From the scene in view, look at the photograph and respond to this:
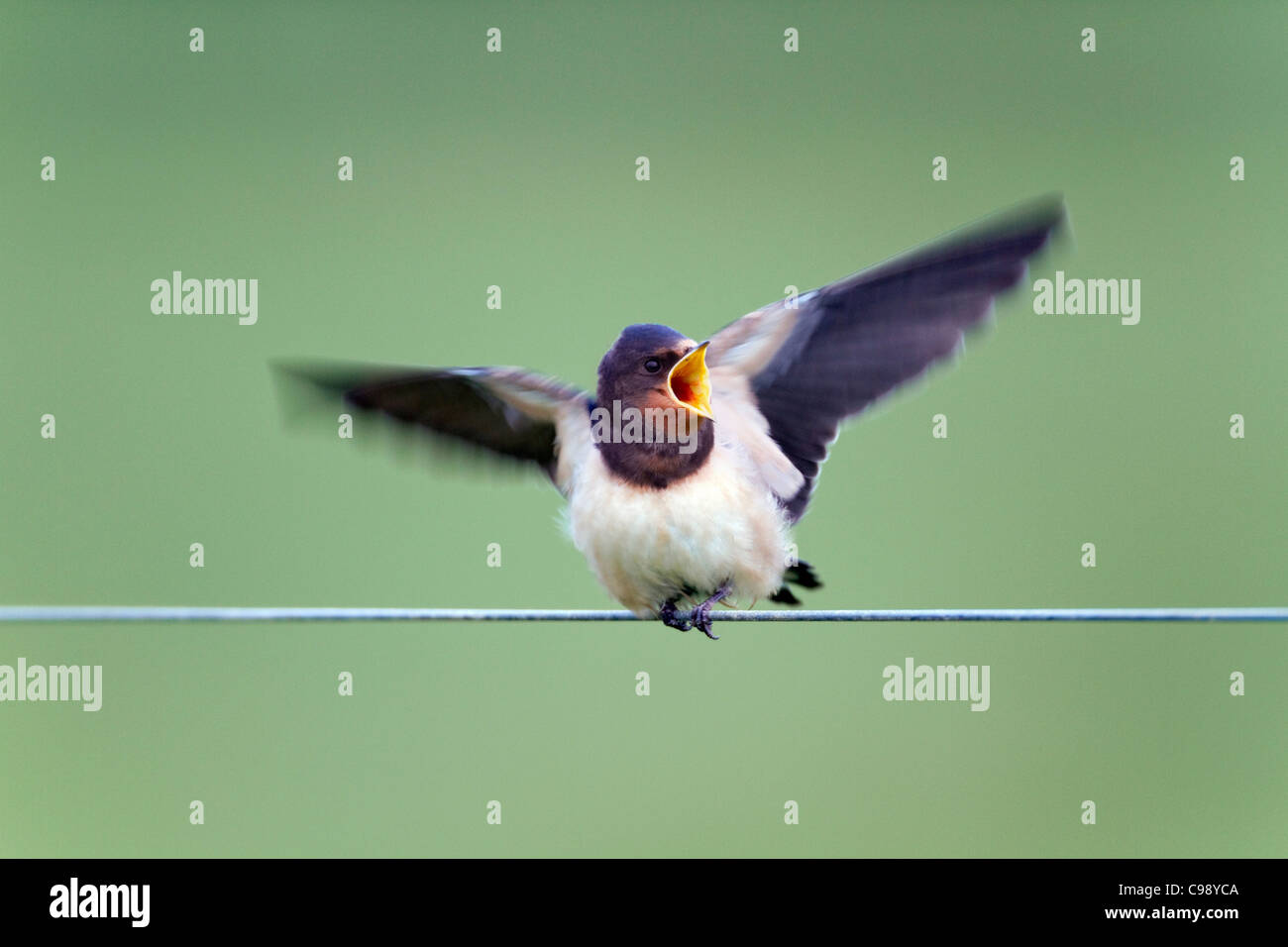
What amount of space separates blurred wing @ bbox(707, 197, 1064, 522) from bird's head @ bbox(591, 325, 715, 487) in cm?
22

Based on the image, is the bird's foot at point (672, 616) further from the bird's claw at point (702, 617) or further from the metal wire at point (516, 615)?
the metal wire at point (516, 615)

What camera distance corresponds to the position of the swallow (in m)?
4.01

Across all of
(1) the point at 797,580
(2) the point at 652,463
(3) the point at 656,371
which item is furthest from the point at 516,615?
(1) the point at 797,580

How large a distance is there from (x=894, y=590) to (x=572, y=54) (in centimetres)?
398

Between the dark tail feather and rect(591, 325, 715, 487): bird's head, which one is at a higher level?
rect(591, 325, 715, 487): bird's head

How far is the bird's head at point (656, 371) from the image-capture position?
4012mm

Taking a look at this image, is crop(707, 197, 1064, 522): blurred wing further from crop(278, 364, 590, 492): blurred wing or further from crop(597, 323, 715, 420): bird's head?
crop(278, 364, 590, 492): blurred wing

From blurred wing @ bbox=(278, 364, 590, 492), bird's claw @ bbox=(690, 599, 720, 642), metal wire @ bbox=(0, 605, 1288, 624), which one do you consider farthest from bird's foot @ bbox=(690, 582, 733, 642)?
metal wire @ bbox=(0, 605, 1288, 624)

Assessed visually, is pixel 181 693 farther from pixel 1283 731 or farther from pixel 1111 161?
pixel 1111 161

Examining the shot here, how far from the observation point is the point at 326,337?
26.2 feet

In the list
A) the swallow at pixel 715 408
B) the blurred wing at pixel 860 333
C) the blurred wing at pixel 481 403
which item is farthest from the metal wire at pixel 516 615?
the blurred wing at pixel 860 333

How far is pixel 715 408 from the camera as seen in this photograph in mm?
4453

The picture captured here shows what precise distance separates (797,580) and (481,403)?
1094mm

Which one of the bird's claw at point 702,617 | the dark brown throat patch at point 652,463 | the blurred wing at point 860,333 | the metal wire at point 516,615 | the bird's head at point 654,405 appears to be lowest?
the metal wire at point 516,615
